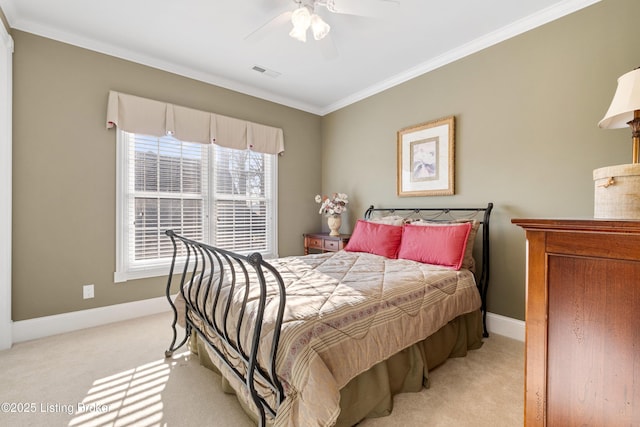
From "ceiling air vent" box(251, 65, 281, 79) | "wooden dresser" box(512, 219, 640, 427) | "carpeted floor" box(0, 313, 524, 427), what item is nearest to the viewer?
"wooden dresser" box(512, 219, 640, 427)

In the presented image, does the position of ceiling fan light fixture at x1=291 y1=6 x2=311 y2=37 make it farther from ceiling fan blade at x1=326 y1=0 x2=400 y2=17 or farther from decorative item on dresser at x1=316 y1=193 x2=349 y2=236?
decorative item on dresser at x1=316 y1=193 x2=349 y2=236

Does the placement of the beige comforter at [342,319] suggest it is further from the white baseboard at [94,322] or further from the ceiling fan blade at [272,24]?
the ceiling fan blade at [272,24]

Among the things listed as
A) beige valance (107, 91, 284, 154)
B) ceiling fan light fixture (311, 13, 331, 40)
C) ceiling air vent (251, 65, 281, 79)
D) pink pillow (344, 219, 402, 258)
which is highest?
ceiling air vent (251, 65, 281, 79)

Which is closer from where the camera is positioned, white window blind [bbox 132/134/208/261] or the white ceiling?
the white ceiling

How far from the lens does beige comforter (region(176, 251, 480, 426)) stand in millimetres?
1108

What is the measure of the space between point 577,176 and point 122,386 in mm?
3612

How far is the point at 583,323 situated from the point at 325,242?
314 cm

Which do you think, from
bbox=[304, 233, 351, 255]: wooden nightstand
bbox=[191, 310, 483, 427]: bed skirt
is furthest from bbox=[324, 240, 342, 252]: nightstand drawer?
bbox=[191, 310, 483, 427]: bed skirt

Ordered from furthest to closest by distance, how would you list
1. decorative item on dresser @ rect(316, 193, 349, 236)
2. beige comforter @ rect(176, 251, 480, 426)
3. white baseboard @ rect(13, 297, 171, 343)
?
decorative item on dresser @ rect(316, 193, 349, 236) → white baseboard @ rect(13, 297, 171, 343) → beige comforter @ rect(176, 251, 480, 426)

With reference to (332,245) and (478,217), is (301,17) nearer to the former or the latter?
(478,217)

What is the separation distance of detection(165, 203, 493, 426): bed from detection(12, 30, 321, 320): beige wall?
1.27 metres

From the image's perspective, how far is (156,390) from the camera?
5.88ft

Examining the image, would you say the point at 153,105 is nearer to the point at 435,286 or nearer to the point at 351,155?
the point at 351,155

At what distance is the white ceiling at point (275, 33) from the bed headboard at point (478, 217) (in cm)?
158
